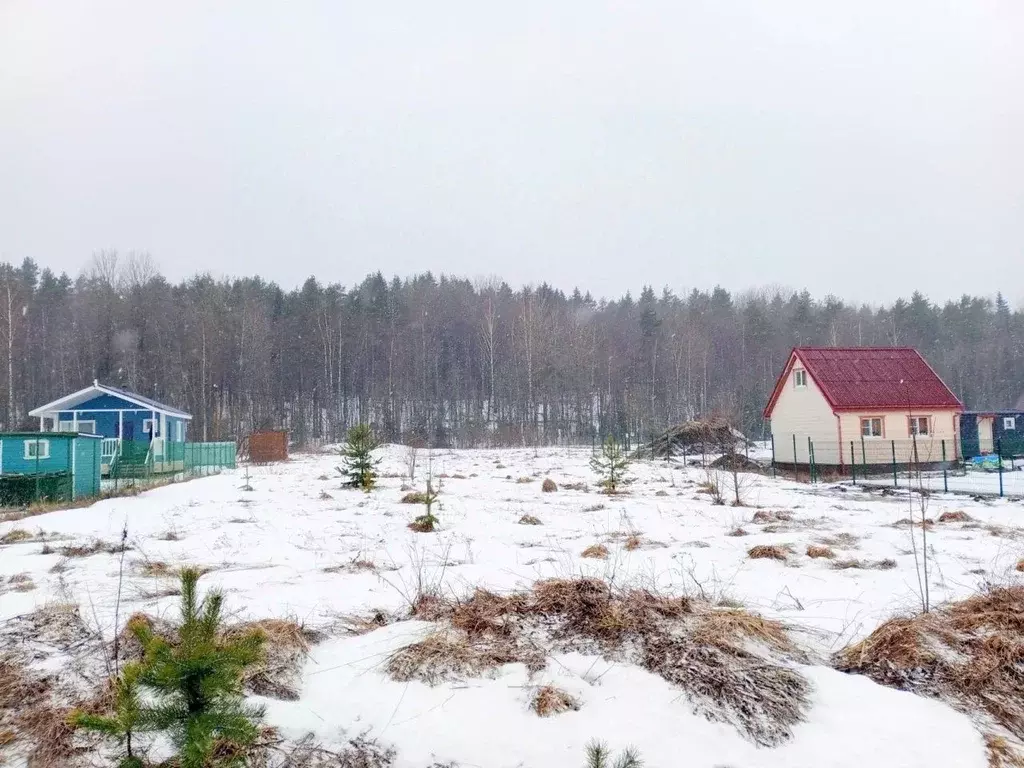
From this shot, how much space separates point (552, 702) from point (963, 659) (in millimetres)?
2532

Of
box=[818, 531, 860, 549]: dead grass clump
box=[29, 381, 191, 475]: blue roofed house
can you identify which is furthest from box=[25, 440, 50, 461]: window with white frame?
box=[818, 531, 860, 549]: dead grass clump

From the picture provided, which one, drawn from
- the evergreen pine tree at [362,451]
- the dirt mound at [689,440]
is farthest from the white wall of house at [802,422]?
the evergreen pine tree at [362,451]

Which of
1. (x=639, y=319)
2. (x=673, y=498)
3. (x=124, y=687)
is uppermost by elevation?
(x=639, y=319)

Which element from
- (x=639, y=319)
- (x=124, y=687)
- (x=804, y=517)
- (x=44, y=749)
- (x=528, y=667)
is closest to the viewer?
(x=124, y=687)

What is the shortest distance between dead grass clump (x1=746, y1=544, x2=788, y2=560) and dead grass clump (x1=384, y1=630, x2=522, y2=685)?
3.96 metres

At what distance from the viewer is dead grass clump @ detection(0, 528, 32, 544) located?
8.67 meters

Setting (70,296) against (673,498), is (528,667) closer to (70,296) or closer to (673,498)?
(673,498)

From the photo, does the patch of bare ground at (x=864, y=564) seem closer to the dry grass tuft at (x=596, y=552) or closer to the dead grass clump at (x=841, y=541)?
the dead grass clump at (x=841, y=541)

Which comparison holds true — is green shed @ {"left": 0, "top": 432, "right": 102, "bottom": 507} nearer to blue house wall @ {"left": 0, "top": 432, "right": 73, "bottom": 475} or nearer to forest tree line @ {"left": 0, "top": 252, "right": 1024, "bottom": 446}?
blue house wall @ {"left": 0, "top": 432, "right": 73, "bottom": 475}

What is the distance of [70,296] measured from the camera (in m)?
45.2

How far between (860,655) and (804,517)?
738 centimetres

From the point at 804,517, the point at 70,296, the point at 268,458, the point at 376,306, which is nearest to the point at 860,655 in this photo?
the point at 804,517

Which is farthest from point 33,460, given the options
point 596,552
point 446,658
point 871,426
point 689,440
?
point 871,426

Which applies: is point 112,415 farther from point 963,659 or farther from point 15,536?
point 963,659
